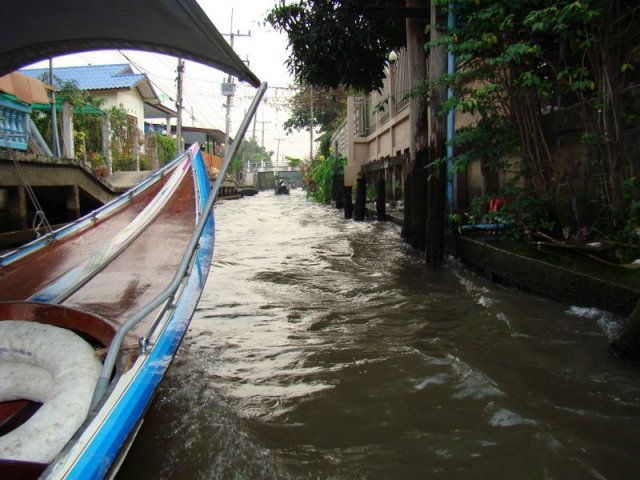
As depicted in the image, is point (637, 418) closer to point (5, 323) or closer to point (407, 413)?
point (407, 413)

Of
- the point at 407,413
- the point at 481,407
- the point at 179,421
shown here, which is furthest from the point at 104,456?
the point at 481,407

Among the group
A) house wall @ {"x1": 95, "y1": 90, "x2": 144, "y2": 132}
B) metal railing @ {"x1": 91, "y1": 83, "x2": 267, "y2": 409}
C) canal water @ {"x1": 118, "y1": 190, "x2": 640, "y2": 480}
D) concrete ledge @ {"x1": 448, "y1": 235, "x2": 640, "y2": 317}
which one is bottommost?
canal water @ {"x1": 118, "y1": 190, "x2": 640, "y2": 480}

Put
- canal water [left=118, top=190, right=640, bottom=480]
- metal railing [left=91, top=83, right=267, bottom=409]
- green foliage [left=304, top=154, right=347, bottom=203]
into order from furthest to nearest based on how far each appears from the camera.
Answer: green foliage [left=304, top=154, right=347, bottom=203] → canal water [left=118, top=190, right=640, bottom=480] → metal railing [left=91, top=83, right=267, bottom=409]

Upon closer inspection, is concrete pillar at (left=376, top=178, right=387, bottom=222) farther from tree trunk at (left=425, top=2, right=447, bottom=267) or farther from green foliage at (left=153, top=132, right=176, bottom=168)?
green foliage at (left=153, top=132, right=176, bottom=168)

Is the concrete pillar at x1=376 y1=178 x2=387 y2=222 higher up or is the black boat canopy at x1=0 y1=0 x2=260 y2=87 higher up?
the black boat canopy at x1=0 y1=0 x2=260 y2=87

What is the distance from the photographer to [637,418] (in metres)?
2.29

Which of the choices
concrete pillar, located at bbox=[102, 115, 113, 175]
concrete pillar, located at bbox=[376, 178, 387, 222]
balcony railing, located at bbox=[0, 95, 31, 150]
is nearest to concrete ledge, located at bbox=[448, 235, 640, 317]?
concrete pillar, located at bbox=[376, 178, 387, 222]

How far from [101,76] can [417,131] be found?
17.9 metres

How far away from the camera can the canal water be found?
2070 millimetres

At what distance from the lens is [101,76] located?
20.2 m

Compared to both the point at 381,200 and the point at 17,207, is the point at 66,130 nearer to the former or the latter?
the point at 17,207

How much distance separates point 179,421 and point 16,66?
2860 millimetres

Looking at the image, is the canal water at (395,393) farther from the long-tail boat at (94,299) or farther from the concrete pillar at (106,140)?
the concrete pillar at (106,140)

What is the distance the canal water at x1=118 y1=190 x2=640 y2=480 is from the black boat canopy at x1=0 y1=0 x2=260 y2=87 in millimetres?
1790
